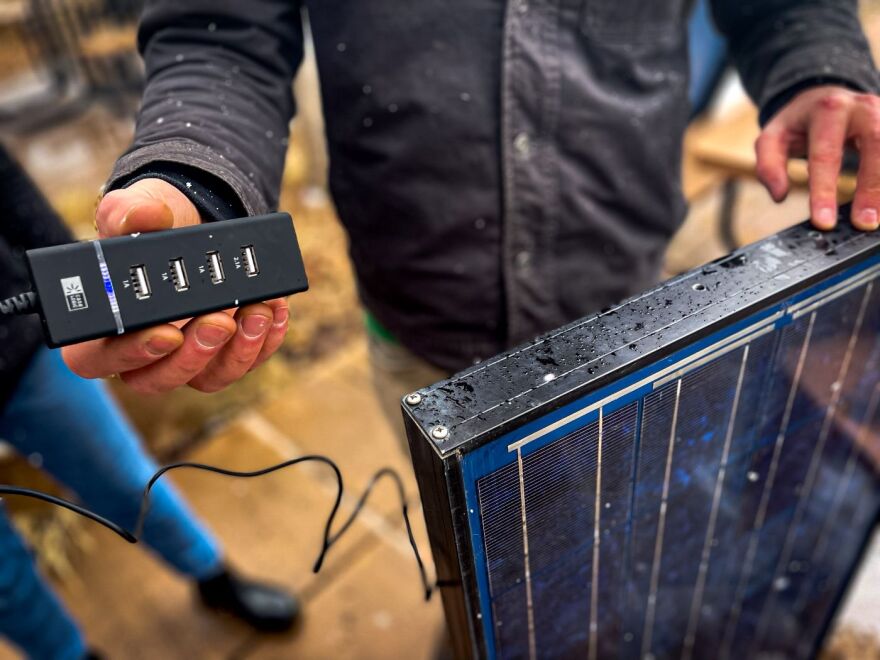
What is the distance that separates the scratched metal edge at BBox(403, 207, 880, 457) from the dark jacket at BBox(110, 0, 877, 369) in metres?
0.30

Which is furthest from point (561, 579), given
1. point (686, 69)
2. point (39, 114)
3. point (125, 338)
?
point (39, 114)

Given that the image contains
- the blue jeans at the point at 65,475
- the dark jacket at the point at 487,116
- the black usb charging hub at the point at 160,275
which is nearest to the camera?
the black usb charging hub at the point at 160,275

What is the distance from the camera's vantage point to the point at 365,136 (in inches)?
34.0

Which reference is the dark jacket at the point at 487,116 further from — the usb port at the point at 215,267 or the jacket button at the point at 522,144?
the usb port at the point at 215,267

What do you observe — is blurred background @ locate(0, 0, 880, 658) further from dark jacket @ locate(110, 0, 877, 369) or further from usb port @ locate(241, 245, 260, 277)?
usb port @ locate(241, 245, 260, 277)

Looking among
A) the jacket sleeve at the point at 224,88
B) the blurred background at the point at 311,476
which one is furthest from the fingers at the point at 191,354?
the blurred background at the point at 311,476

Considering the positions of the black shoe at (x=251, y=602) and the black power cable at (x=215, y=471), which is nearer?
the black power cable at (x=215, y=471)

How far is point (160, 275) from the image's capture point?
51 cm

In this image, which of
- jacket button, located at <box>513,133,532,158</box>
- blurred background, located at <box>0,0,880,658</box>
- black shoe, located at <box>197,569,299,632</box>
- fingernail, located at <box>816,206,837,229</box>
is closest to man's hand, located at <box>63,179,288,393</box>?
jacket button, located at <box>513,133,532,158</box>

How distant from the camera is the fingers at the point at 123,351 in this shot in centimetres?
50

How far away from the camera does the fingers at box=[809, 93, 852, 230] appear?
0.71 metres

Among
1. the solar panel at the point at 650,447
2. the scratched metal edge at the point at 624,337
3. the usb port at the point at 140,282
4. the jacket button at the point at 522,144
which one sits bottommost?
the solar panel at the point at 650,447

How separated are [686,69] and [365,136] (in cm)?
51

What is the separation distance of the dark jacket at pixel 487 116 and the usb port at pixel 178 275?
19 cm
